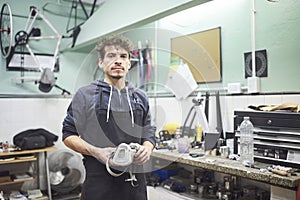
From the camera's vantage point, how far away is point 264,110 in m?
1.85

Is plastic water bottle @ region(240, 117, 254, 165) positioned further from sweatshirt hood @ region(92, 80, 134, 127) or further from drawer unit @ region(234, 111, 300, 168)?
sweatshirt hood @ region(92, 80, 134, 127)

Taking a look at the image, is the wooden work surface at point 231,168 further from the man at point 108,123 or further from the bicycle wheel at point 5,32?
the bicycle wheel at point 5,32

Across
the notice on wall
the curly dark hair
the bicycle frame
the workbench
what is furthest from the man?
the bicycle frame

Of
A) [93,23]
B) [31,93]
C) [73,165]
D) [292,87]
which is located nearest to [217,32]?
[292,87]

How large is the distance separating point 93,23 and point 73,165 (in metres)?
1.58

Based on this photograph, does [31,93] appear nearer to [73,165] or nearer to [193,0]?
[73,165]

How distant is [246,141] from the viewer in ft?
6.23

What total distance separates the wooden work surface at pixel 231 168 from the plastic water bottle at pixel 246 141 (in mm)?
61

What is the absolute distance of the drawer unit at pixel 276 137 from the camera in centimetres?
166

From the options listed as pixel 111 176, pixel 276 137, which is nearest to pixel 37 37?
pixel 111 176

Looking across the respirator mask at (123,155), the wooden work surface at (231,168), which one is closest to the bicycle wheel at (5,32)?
the wooden work surface at (231,168)

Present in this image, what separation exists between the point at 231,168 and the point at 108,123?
0.91 m

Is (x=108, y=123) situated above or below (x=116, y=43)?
below

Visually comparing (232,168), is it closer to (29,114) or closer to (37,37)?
(29,114)
